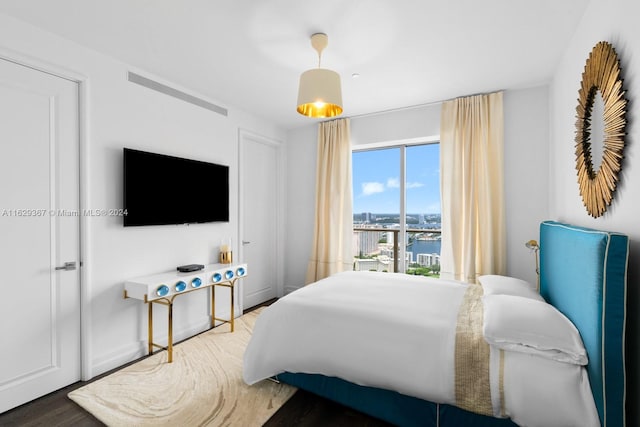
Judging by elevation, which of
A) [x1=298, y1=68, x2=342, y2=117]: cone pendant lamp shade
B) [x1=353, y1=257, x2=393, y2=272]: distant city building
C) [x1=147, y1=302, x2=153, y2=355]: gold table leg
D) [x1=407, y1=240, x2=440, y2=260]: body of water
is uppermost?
[x1=298, y1=68, x2=342, y2=117]: cone pendant lamp shade

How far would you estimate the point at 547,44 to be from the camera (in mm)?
2443

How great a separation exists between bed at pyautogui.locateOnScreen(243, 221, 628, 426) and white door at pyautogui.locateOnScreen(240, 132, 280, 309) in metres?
1.98

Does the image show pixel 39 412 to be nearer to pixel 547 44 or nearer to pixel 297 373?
pixel 297 373

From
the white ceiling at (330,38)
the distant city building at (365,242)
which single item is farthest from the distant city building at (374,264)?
the white ceiling at (330,38)

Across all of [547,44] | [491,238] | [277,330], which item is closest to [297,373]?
[277,330]

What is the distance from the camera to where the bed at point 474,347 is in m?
1.37

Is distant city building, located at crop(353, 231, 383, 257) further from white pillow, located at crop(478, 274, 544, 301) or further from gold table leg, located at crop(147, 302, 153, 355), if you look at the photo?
gold table leg, located at crop(147, 302, 153, 355)

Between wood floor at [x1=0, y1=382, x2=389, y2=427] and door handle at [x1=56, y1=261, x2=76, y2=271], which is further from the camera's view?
door handle at [x1=56, y1=261, x2=76, y2=271]

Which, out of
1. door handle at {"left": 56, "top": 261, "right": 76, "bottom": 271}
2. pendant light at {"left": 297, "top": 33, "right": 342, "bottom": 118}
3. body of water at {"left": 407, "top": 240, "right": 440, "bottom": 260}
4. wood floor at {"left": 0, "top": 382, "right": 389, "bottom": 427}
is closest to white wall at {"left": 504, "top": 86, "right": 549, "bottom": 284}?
body of water at {"left": 407, "top": 240, "right": 440, "bottom": 260}

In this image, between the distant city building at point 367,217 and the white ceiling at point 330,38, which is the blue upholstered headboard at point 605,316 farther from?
the distant city building at point 367,217

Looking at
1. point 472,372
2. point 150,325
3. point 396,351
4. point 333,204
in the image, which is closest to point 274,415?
point 396,351

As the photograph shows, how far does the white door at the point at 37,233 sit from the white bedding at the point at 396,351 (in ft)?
4.70

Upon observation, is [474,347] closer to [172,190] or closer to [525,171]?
[525,171]

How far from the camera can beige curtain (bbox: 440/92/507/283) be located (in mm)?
3334
